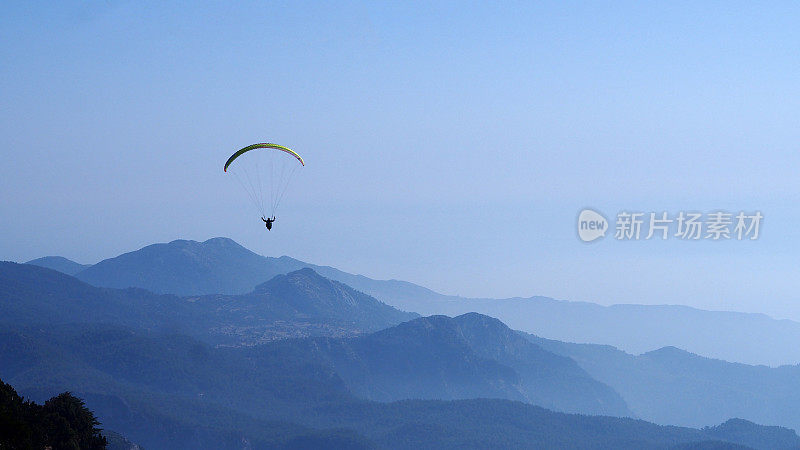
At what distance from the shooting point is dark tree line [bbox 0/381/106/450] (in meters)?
116

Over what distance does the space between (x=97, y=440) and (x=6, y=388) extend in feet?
53.4

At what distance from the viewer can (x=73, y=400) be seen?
467ft

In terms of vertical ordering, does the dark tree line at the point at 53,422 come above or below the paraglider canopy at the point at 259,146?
below

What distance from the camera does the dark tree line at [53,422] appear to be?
116 m

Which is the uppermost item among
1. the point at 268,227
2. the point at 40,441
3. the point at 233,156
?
the point at 233,156

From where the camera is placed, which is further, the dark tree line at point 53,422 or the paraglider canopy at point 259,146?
the paraglider canopy at point 259,146

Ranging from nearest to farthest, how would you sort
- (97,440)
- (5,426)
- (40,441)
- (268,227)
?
(5,426), (40,441), (97,440), (268,227)

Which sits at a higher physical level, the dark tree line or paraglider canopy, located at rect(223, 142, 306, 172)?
paraglider canopy, located at rect(223, 142, 306, 172)

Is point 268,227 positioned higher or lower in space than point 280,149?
lower

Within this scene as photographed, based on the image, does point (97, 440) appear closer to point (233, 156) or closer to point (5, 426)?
point (5, 426)

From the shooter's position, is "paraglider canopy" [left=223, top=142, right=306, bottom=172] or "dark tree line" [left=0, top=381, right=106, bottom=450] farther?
"paraglider canopy" [left=223, top=142, right=306, bottom=172]

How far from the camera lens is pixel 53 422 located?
422ft

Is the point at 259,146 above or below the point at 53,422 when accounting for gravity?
above

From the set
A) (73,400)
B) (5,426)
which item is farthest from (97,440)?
(5,426)
